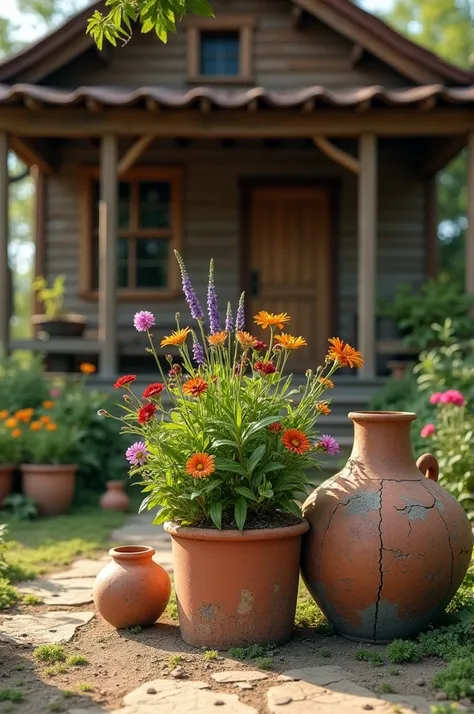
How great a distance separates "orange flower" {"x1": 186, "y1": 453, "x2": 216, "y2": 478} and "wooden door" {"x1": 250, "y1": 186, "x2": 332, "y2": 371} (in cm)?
760

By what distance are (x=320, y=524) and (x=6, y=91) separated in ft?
22.4

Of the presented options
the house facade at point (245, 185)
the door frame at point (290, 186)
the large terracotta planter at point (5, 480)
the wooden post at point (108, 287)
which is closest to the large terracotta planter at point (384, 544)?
the large terracotta planter at point (5, 480)

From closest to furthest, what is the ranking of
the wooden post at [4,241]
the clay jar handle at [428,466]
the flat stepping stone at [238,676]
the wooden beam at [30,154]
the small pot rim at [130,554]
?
the flat stepping stone at [238,676]
the small pot rim at [130,554]
the clay jar handle at [428,466]
the wooden post at [4,241]
the wooden beam at [30,154]

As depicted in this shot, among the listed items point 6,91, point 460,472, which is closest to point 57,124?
point 6,91

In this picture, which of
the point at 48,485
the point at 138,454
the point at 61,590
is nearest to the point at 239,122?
the point at 48,485

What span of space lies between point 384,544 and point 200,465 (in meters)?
0.84

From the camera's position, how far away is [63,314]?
11.0m

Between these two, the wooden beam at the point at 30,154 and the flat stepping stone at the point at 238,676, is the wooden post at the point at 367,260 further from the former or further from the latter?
the flat stepping stone at the point at 238,676

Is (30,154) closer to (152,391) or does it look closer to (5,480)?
(5,480)

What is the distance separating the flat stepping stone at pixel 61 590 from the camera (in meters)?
4.61

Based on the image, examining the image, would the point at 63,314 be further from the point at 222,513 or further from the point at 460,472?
the point at 222,513

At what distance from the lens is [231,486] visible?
382 centimetres

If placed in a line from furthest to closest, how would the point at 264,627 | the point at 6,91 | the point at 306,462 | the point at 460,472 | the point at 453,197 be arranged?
the point at 453,197
the point at 6,91
the point at 460,472
the point at 306,462
the point at 264,627

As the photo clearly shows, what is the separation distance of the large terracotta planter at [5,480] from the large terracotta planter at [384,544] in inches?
163
